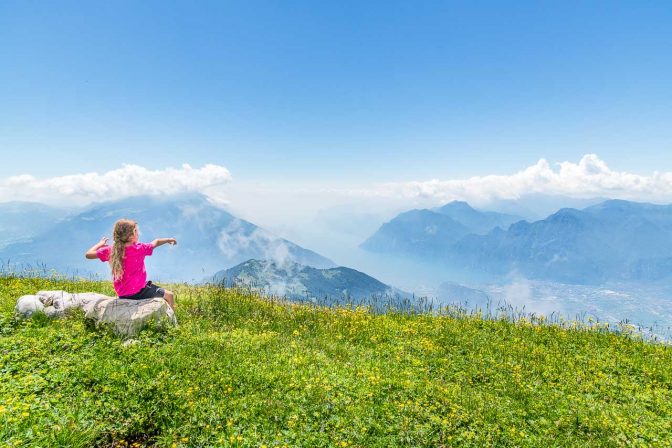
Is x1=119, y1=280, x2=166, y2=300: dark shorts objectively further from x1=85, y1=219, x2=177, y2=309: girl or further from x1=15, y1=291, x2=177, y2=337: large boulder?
x1=15, y1=291, x2=177, y2=337: large boulder

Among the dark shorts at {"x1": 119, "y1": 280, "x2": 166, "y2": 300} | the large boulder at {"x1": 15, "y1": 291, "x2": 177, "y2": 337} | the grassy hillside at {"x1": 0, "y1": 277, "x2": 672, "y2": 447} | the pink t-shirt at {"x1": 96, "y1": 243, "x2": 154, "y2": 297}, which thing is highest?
the pink t-shirt at {"x1": 96, "y1": 243, "x2": 154, "y2": 297}

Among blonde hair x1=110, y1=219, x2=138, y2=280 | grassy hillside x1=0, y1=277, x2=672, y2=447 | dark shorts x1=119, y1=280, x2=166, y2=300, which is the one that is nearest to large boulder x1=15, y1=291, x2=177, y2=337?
dark shorts x1=119, y1=280, x2=166, y2=300

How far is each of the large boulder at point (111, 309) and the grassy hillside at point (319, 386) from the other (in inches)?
14.2

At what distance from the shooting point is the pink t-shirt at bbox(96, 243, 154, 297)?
10414 millimetres

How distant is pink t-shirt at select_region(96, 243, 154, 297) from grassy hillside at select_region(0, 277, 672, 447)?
140 centimetres

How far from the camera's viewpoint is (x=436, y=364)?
1029cm

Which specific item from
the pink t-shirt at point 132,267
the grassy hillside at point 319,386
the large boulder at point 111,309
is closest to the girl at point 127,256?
the pink t-shirt at point 132,267

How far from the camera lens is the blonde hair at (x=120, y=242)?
1020 cm

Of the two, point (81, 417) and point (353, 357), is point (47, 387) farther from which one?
point (353, 357)

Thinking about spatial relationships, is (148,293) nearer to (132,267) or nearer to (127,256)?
(132,267)

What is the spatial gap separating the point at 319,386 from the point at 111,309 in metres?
6.57

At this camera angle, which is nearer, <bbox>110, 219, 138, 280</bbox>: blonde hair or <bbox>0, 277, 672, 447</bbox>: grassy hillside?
<bbox>0, 277, 672, 447</bbox>: grassy hillside

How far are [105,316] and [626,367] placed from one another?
50.2ft

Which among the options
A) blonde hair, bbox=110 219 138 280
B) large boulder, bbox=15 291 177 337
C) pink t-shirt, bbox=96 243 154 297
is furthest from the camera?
pink t-shirt, bbox=96 243 154 297
